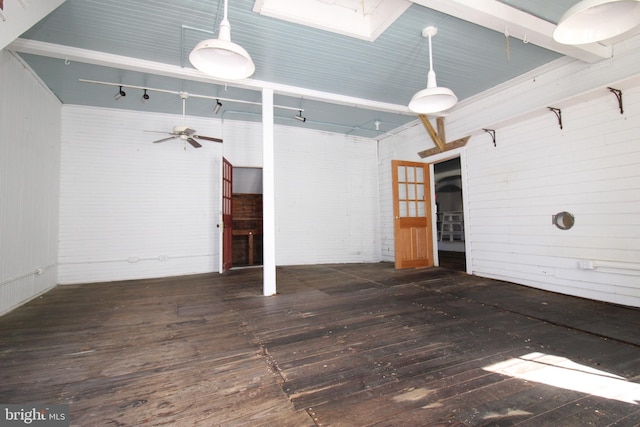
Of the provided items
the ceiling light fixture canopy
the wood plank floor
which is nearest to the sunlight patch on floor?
the wood plank floor

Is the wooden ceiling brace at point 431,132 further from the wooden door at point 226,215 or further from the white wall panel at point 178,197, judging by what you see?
the wooden door at point 226,215

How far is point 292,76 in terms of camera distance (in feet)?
13.4

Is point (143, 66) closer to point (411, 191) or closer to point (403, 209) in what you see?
point (403, 209)

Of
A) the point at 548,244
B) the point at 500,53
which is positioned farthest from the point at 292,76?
the point at 548,244

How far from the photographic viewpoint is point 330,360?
2.03m

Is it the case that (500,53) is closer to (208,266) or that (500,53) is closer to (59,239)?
(208,266)

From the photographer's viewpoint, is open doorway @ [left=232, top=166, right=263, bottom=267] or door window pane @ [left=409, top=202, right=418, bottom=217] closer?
door window pane @ [left=409, top=202, right=418, bottom=217]

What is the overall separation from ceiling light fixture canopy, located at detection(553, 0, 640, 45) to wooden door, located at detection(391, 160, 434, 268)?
3865 mm

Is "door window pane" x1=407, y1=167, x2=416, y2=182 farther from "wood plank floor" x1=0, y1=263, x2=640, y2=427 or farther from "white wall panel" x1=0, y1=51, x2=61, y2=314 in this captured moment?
"white wall panel" x1=0, y1=51, x2=61, y2=314

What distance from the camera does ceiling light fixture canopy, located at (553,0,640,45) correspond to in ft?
5.68

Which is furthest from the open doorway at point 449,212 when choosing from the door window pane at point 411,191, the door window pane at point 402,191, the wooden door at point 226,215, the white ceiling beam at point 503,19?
the wooden door at point 226,215

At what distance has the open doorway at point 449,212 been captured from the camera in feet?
28.2

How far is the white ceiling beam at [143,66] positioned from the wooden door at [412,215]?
1.93 metres

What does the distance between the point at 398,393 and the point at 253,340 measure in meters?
1.31
